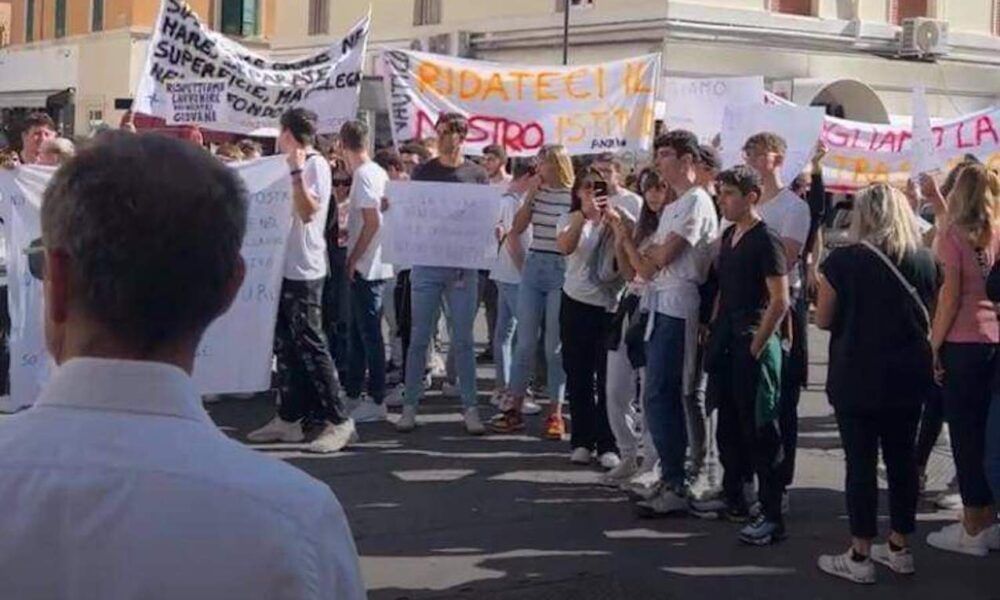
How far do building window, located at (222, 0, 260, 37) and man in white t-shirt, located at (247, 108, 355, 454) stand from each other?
3459cm

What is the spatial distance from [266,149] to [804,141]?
326 inches

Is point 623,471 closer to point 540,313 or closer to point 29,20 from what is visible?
point 540,313

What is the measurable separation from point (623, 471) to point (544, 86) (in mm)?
4771

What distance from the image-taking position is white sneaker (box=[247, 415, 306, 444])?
912cm

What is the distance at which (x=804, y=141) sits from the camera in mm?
10508

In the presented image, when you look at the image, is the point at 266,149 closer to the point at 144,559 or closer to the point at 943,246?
the point at 943,246

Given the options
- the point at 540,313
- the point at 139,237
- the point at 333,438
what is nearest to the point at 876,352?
the point at 540,313

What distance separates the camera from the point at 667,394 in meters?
7.50

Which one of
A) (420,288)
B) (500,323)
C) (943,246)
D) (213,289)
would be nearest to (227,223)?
(213,289)

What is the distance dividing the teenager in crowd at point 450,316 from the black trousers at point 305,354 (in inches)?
26.2

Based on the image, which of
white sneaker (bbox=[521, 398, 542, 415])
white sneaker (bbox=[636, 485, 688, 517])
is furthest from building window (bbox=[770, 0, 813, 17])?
white sneaker (bbox=[636, 485, 688, 517])

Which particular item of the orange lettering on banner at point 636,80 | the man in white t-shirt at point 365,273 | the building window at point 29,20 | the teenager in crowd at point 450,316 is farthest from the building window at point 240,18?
the teenager in crowd at point 450,316

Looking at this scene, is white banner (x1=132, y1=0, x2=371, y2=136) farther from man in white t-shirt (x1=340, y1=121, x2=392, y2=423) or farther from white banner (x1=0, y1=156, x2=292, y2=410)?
white banner (x1=0, y1=156, x2=292, y2=410)

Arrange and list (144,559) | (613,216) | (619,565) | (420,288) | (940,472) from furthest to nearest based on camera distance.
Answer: (420,288)
(940,472)
(613,216)
(619,565)
(144,559)
